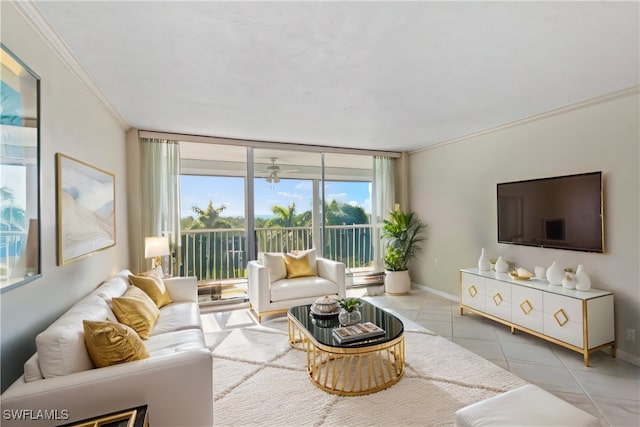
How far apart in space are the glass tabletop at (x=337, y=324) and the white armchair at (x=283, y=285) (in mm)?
777

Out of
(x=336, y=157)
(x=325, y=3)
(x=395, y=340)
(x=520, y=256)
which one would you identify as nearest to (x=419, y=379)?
(x=395, y=340)

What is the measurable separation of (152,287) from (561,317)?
12.4 ft

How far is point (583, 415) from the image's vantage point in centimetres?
142

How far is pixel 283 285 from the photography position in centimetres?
383

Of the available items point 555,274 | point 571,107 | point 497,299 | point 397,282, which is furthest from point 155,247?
point 571,107

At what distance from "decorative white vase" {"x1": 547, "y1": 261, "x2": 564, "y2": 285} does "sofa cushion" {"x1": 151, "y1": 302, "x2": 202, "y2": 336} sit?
11.1ft

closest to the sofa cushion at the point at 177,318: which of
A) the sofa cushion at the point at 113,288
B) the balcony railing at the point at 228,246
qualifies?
the sofa cushion at the point at 113,288

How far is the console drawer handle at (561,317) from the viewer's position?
2.77 m

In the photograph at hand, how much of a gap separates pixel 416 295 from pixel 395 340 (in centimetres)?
294

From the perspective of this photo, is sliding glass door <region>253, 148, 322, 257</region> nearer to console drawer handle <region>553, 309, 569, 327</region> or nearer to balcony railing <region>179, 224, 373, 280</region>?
balcony railing <region>179, 224, 373, 280</region>

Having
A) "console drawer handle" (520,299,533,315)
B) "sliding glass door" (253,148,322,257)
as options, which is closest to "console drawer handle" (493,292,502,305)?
"console drawer handle" (520,299,533,315)

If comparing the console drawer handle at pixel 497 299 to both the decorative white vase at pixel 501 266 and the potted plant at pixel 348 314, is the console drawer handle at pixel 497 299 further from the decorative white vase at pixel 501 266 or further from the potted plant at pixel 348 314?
the potted plant at pixel 348 314

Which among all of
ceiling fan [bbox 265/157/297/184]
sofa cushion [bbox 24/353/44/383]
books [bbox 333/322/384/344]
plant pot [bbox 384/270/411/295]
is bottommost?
plant pot [bbox 384/270/411/295]

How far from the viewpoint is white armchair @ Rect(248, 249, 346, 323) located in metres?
3.72
